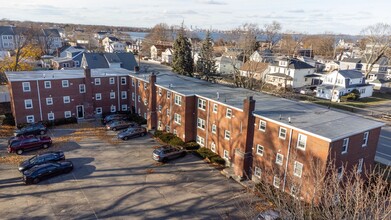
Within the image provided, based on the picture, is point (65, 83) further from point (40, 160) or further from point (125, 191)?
point (125, 191)

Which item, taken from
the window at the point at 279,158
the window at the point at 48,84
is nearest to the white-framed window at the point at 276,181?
the window at the point at 279,158

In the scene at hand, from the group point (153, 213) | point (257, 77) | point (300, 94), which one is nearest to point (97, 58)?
point (257, 77)

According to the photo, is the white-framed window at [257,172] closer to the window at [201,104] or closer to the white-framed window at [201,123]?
the white-framed window at [201,123]

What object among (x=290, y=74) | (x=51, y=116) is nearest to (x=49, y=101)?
(x=51, y=116)

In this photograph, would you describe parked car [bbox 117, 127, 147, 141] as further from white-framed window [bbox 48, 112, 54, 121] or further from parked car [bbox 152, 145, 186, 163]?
white-framed window [bbox 48, 112, 54, 121]

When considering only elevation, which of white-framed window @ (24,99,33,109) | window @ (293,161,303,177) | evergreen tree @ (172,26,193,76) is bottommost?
window @ (293,161,303,177)

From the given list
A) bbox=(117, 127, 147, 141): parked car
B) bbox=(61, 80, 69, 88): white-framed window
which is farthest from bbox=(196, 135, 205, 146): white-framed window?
bbox=(61, 80, 69, 88): white-framed window

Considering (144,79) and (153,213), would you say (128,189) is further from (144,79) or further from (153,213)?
(144,79)
